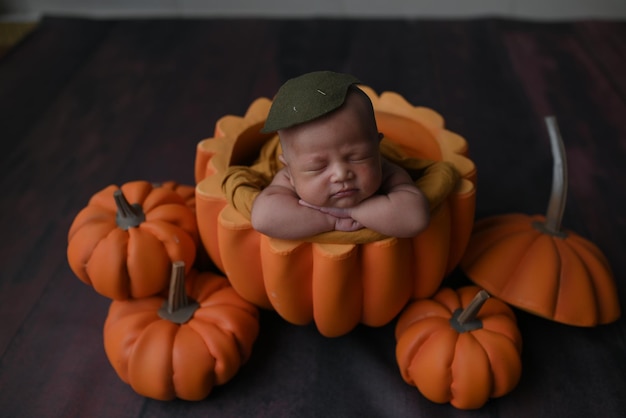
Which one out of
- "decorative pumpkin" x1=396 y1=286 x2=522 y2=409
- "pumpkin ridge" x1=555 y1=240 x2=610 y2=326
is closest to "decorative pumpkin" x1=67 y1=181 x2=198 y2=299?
"decorative pumpkin" x1=396 y1=286 x2=522 y2=409

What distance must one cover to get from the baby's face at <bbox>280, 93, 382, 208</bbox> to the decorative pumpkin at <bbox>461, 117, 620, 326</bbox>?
0.39 m

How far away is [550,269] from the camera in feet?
4.15

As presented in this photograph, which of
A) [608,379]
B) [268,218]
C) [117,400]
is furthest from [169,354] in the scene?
[608,379]

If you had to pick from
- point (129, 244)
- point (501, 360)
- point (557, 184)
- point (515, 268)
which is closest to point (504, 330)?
point (501, 360)

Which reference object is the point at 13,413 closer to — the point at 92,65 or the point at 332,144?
the point at 332,144

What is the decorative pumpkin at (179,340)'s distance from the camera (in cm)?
114

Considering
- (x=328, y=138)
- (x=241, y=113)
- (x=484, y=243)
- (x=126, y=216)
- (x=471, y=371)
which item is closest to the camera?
(x=328, y=138)

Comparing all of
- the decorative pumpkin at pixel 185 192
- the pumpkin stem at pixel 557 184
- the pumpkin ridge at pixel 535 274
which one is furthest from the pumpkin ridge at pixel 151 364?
the pumpkin stem at pixel 557 184

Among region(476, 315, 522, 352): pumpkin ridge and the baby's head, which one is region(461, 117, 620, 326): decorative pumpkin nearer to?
region(476, 315, 522, 352): pumpkin ridge

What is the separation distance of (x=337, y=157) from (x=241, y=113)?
1.11 m

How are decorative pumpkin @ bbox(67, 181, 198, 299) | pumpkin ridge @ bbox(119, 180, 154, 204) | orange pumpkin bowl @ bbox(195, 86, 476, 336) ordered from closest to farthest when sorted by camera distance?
1. orange pumpkin bowl @ bbox(195, 86, 476, 336)
2. decorative pumpkin @ bbox(67, 181, 198, 299)
3. pumpkin ridge @ bbox(119, 180, 154, 204)

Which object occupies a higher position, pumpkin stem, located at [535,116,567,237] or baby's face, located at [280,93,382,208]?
baby's face, located at [280,93,382,208]

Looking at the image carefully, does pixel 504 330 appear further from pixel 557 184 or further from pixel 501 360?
pixel 557 184

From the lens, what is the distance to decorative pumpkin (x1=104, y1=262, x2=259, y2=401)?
3.75ft
